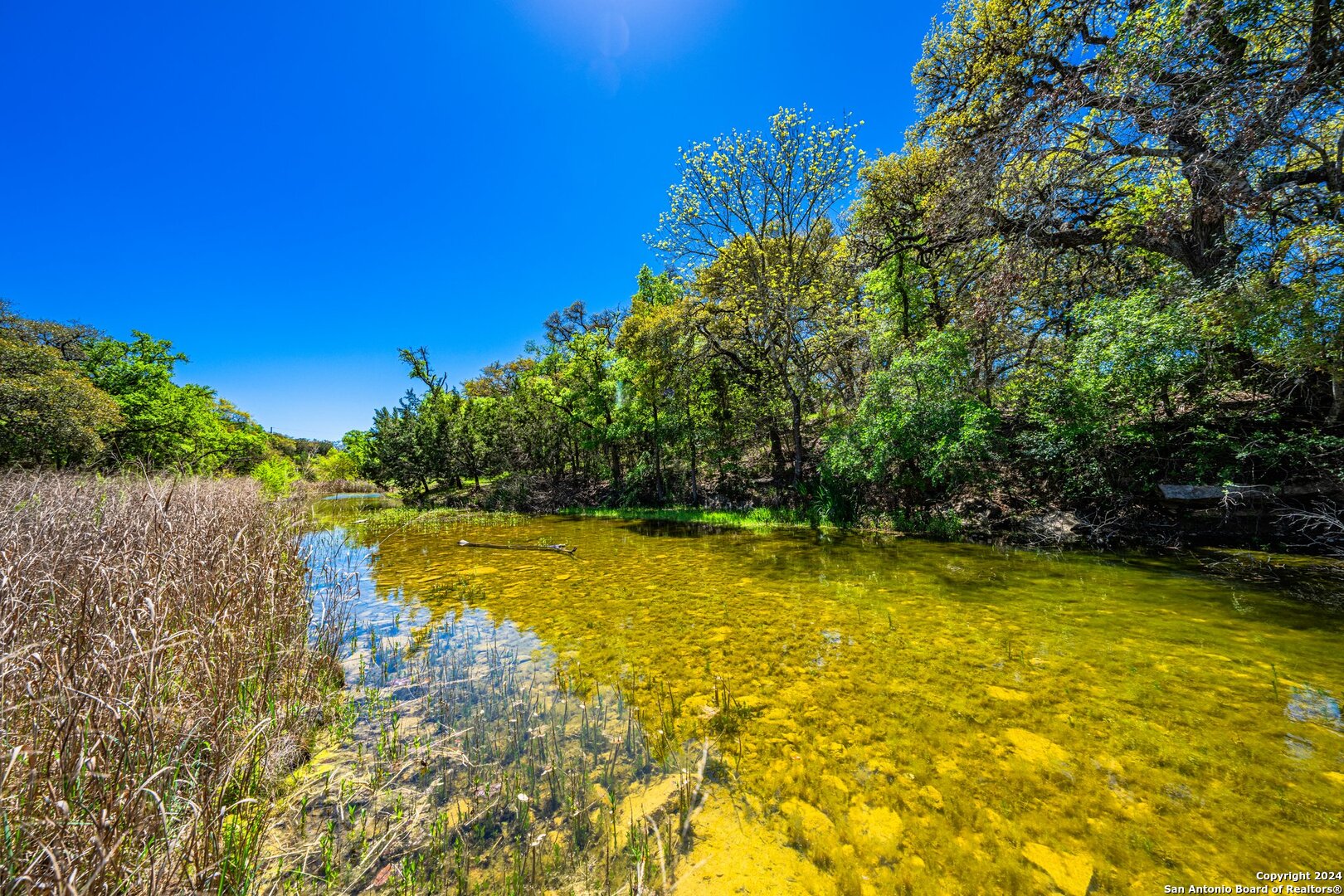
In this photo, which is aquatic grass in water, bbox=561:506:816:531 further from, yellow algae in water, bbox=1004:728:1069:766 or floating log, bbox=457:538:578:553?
yellow algae in water, bbox=1004:728:1069:766

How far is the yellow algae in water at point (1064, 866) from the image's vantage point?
8.03ft

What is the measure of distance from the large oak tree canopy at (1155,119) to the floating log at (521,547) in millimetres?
13924

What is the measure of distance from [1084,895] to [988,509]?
1243cm

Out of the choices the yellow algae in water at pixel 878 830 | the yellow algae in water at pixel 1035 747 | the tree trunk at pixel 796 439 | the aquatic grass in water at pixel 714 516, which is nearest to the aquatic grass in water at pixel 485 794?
the yellow algae in water at pixel 878 830

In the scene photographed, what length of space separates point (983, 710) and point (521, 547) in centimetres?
1261

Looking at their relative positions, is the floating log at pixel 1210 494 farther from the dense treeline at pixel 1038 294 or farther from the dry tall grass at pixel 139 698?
the dry tall grass at pixel 139 698

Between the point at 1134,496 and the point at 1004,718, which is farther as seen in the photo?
the point at 1134,496

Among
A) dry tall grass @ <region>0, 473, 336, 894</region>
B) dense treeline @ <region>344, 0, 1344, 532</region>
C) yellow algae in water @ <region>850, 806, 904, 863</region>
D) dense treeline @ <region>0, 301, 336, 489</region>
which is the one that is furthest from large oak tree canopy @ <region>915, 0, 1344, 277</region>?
dense treeline @ <region>0, 301, 336, 489</region>

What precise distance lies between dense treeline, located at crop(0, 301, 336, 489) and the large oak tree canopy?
56.6ft

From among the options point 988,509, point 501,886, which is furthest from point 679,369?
point 501,886

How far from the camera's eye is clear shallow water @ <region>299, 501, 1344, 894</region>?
2674mm

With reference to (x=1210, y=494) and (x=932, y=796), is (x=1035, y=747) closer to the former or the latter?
(x=932, y=796)

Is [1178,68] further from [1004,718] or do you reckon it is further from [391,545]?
[391,545]

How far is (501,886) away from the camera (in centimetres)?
255
